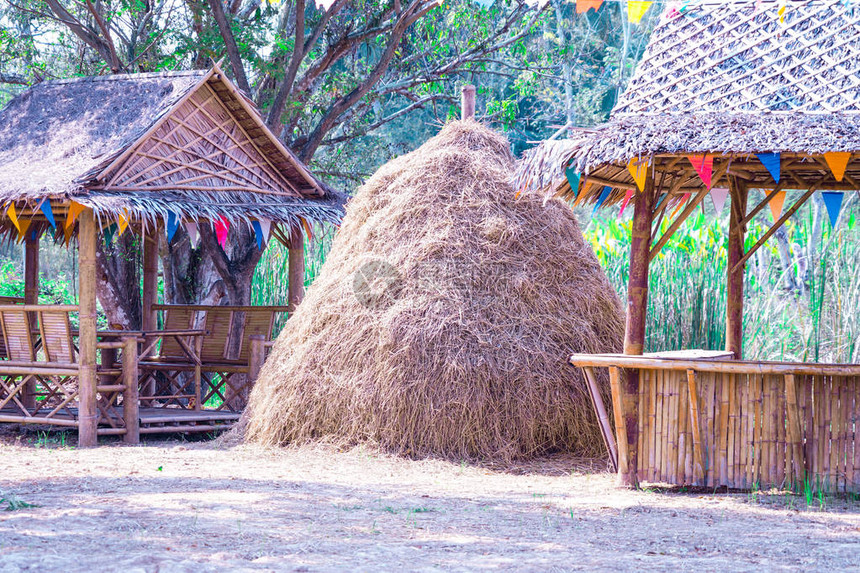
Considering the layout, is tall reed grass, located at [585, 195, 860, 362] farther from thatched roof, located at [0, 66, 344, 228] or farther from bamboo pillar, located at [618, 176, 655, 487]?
thatched roof, located at [0, 66, 344, 228]

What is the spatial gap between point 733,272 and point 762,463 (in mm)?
2102

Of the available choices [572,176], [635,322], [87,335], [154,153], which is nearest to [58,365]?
[87,335]

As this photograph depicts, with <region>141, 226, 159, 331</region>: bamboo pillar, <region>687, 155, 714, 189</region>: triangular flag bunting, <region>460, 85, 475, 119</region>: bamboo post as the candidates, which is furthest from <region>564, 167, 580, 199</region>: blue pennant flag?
<region>141, 226, 159, 331</region>: bamboo pillar

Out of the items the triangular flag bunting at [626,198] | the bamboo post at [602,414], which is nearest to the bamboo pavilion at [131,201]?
the triangular flag bunting at [626,198]

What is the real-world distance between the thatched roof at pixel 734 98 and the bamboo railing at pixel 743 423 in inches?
54.0

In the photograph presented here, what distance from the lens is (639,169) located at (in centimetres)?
632

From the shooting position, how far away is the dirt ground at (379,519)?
4238 mm

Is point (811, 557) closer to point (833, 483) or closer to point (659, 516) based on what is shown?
point (659, 516)

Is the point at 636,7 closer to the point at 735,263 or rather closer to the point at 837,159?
the point at 837,159

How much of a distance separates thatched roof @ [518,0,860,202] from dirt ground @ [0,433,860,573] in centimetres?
219

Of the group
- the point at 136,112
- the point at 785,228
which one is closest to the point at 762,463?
the point at 136,112

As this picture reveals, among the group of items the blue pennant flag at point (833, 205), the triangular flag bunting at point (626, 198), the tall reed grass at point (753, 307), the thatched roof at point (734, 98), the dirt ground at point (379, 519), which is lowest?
the dirt ground at point (379, 519)

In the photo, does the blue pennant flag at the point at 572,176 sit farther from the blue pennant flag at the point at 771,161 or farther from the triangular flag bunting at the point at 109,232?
the triangular flag bunting at the point at 109,232

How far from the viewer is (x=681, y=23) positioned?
734 cm
